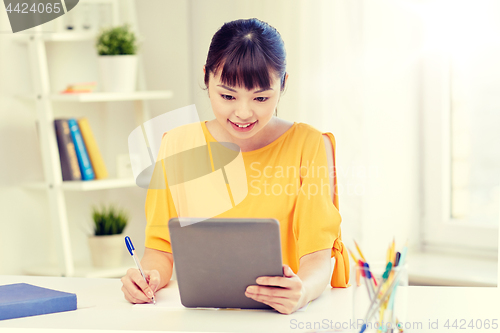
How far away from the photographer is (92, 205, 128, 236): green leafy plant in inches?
87.0

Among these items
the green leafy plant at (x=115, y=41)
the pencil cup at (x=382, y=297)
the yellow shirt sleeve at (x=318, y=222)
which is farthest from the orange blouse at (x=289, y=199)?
the green leafy plant at (x=115, y=41)

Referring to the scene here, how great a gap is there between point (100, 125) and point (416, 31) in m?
1.31

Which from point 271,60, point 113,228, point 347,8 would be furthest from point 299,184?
point 113,228

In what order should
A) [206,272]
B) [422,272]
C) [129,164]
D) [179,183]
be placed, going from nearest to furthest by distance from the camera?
[206,272]
[179,183]
[422,272]
[129,164]

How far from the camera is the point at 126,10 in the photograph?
2.34 m

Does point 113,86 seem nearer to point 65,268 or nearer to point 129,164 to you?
point 129,164

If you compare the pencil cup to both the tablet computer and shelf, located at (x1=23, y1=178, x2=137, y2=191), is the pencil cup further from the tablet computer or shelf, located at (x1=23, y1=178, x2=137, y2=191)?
shelf, located at (x1=23, y1=178, x2=137, y2=191)

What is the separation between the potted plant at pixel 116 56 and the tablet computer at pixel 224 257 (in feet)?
4.49

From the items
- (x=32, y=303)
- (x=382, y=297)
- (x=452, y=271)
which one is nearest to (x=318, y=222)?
(x=382, y=297)

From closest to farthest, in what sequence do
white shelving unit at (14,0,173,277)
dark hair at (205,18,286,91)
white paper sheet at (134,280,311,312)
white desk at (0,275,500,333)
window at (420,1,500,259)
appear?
white desk at (0,275,500,333)
white paper sheet at (134,280,311,312)
dark hair at (205,18,286,91)
window at (420,1,500,259)
white shelving unit at (14,0,173,277)

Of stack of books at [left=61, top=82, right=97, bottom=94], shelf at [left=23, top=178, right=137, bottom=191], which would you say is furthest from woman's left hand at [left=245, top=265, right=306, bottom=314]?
stack of books at [left=61, top=82, right=97, bottom=94]

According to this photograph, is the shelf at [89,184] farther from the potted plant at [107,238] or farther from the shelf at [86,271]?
the shelf at [86,271]

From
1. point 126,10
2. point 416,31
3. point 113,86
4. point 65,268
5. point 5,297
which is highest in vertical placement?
point 126,10

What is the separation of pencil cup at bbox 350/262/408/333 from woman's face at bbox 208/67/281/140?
0.51 meters
